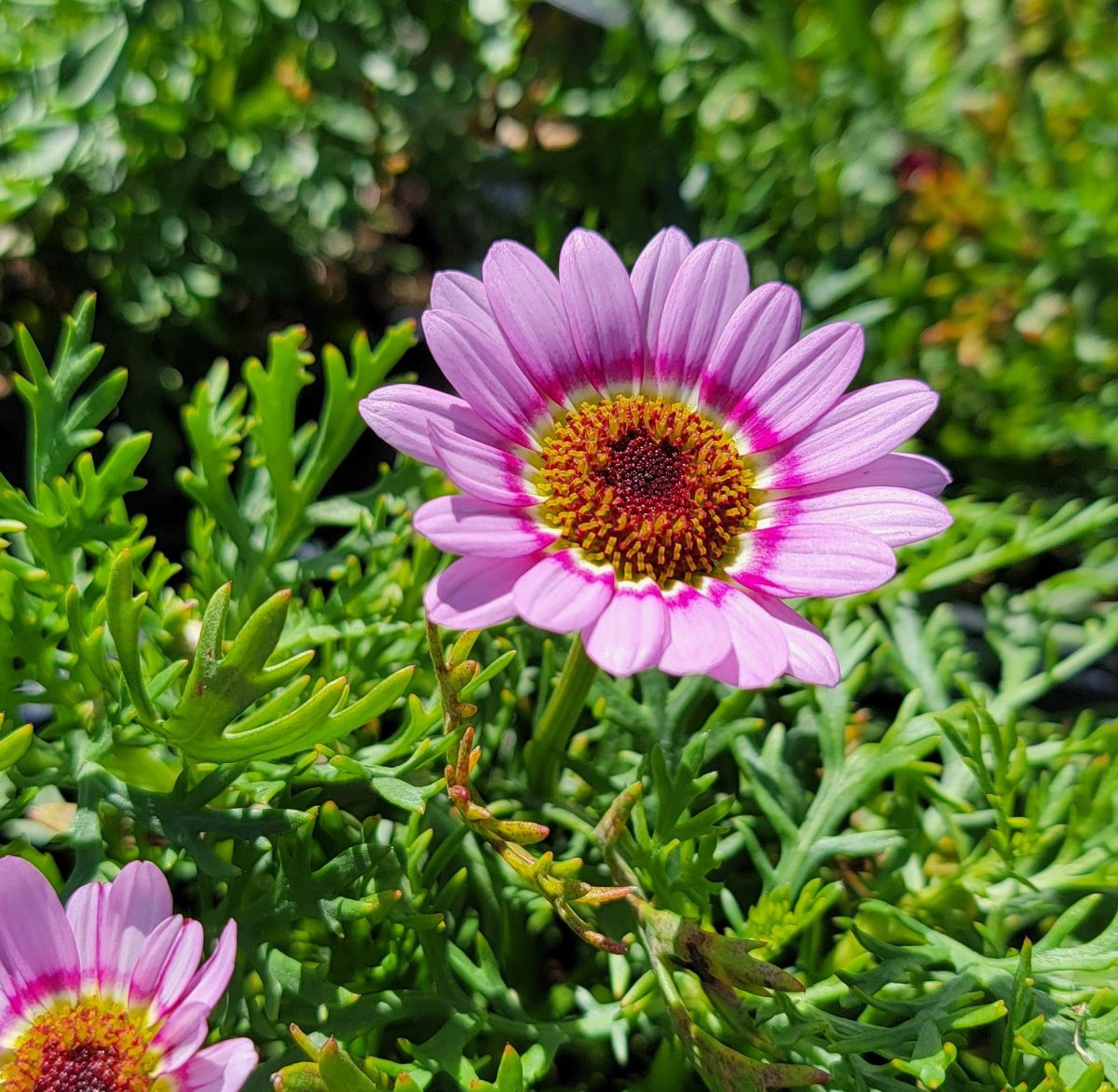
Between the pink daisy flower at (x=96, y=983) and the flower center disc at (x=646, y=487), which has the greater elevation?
the flower center disc at (x=646, y=487)

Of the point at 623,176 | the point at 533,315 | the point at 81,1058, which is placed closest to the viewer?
the point at 81,1058

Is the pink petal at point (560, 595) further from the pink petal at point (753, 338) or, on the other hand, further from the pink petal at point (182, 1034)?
the pink petal at point (182, 1034)

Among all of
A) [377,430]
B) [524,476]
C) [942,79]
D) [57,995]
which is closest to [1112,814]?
[524,476]

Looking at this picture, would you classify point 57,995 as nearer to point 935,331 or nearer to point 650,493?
point 650,493

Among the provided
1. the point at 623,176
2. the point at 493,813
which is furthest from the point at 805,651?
the point at 623,176

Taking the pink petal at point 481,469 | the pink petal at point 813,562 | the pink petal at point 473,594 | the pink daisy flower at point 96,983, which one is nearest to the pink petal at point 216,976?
the pink daisy flower at point 96,983

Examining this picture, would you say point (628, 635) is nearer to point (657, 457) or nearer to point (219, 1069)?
point (657, 457)
